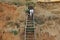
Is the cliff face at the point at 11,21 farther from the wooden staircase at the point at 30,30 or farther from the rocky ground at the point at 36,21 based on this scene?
the wooden staircase at the point at 30,30

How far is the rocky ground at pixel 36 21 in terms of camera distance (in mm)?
8047

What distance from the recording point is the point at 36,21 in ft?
27.7

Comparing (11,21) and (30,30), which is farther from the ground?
(11,21)

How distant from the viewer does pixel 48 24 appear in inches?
328

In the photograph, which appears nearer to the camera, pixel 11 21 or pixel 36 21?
pixel 11 21

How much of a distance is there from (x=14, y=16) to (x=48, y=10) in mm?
1789

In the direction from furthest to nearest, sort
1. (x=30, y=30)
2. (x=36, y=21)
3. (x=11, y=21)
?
(x=36, y=21) < (x=11, y=21) < (x=30, y=30)

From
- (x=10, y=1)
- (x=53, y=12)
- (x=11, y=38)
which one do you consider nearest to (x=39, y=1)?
(x=53, y=12)

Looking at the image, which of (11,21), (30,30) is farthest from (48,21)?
(11,21)

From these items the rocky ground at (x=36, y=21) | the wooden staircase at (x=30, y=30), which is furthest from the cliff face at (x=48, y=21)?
the wooden staircase at (x=30, y=30)

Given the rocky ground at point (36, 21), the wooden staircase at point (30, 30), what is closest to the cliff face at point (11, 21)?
the rocky ground at point (36, 21)

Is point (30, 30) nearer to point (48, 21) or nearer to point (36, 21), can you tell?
point (36, 21)

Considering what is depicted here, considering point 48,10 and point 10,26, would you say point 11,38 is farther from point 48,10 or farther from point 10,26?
point 48,10

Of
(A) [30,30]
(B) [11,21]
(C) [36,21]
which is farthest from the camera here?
(C) [36,21]
